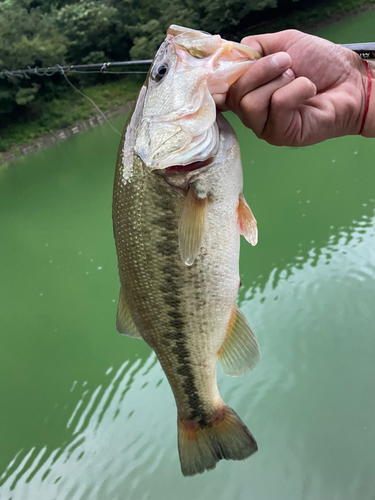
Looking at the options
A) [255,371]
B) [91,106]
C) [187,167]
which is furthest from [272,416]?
[91,106]

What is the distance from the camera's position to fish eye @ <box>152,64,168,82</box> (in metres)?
1.09

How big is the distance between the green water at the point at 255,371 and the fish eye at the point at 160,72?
2549 millimetres

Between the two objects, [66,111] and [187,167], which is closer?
[187,167]

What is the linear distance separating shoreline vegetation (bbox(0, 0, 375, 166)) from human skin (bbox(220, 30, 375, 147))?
593 inches

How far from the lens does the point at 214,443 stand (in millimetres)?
1345

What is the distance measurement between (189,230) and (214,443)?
81 cm

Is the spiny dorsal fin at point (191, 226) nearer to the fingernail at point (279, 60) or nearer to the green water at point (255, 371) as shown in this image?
the fingernail at point (279, 60)

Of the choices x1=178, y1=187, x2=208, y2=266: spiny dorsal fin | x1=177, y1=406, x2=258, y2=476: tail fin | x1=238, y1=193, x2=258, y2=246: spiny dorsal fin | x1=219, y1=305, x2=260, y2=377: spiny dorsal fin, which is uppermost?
x1=178, y1=187, x2=208, y2=266: spiny dorsal fin

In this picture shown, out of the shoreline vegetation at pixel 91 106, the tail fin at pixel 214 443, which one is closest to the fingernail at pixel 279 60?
the tail fin at pixel 214 443

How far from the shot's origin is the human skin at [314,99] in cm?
114

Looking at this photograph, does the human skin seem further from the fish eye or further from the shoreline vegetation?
the shoreline vegetation

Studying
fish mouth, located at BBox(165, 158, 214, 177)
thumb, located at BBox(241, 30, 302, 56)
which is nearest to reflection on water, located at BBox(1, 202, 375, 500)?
fish mouth, located at BBox(165, 158, 214, 177)

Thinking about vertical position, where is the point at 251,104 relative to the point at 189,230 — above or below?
above

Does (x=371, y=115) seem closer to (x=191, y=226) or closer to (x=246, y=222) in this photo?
(x=246, y=222)
